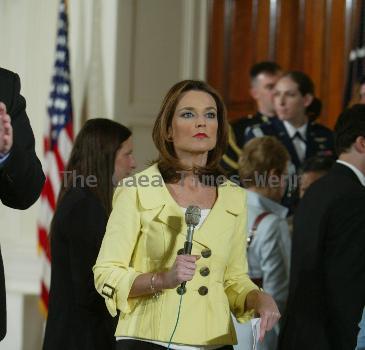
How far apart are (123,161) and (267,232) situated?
0.95 m

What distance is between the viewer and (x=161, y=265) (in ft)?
9.23

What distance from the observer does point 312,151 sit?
21.3 ft

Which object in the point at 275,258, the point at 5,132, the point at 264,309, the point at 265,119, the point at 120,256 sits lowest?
the point at 275,258

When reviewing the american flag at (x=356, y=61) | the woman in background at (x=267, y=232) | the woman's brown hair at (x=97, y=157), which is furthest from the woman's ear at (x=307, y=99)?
the woman's brown hair at (x=97, y=157)

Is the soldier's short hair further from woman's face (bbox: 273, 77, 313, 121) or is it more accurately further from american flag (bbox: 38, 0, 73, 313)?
american flag (bbox: 38, 0, 73, 313)

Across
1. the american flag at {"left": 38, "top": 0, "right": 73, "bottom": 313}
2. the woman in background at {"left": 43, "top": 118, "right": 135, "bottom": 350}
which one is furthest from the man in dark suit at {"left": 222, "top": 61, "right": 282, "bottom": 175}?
the woman in background at {"left": 43, "top": 118, "right": 135, "bottom": 350}

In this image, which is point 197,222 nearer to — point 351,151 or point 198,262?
point 198,262

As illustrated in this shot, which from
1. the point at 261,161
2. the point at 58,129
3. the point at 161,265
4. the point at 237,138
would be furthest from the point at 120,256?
the point at 237,138

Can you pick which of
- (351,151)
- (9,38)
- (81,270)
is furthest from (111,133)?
(9,38)

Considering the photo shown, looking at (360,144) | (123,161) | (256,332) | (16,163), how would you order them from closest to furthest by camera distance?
1. (16,163)
2. (256,332)
3. (360,144)
4. (123,161)

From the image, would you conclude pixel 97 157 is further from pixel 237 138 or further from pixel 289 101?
pixel 289 101

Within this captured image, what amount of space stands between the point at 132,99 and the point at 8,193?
403 cm

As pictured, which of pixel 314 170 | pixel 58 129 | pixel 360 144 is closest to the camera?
pixel 360 144

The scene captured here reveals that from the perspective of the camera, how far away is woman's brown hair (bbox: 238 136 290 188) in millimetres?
4980
